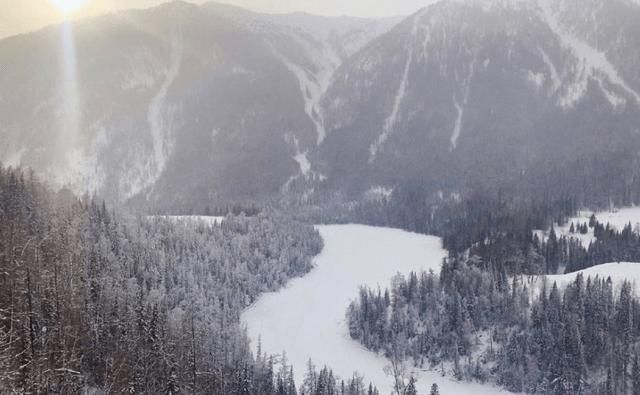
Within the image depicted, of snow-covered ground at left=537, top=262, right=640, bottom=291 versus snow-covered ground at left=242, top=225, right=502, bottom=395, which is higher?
snow-covered ground at left=537, top=262, right=640, bottom=291

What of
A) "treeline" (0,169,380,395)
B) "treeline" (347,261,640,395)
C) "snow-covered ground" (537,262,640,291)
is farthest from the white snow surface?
"treeline" (0,169,380,395)

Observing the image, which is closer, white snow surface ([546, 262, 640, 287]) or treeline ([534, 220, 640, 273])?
white snow surface ([546, 262, 640, 287])

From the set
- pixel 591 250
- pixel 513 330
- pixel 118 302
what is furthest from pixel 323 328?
pixel 591 250

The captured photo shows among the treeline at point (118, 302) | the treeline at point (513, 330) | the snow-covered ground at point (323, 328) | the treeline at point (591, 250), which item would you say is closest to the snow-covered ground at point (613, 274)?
the treeline at point (513, 330)

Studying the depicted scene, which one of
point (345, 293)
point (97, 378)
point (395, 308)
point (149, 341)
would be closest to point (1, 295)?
point (97, 378)

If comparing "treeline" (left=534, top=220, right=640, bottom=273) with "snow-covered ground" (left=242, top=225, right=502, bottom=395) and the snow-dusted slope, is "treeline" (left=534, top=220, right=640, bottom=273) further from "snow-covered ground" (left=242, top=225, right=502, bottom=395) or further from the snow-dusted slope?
"snow-covered ground" (left=242, top=225, right=502, bottom=395)

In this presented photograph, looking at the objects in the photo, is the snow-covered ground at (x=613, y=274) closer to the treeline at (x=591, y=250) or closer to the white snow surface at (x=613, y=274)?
the white snow surface at (x=613, y=274)
